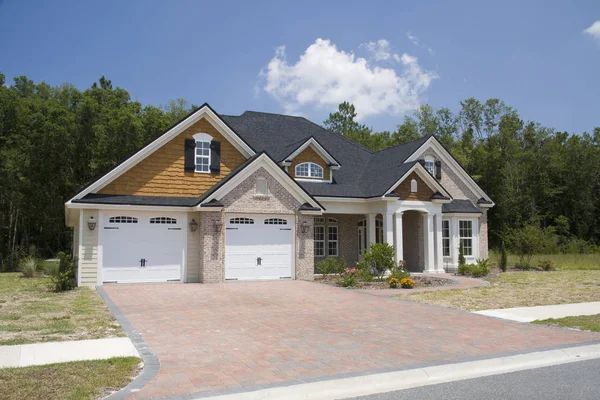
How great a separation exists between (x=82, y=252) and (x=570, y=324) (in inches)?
617

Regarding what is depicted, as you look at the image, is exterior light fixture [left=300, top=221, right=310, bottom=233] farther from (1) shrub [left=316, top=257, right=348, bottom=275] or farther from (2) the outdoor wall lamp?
(2) the outdoor wall lamp

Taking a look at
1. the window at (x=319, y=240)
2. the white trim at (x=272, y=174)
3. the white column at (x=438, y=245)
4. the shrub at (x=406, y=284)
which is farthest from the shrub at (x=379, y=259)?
the window at (x=319, y=240)

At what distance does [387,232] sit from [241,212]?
7313mm

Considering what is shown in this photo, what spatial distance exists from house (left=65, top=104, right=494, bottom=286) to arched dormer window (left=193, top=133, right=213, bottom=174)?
0.14 ft

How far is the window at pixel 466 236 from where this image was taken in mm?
26891

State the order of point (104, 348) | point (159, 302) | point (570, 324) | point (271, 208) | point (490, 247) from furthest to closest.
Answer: point (490, 247), point (271, 208), point (159, 302), point (570, 324), point (104, 348)

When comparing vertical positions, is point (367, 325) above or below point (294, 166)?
below

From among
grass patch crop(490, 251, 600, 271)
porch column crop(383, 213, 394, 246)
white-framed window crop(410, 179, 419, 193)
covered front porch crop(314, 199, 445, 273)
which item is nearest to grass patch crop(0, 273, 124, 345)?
covered front porch crop(314, 199, 445, 273)

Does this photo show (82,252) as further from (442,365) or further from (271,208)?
(442,365)

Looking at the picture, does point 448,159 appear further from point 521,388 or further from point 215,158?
point 521,388

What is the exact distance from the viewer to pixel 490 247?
4694 cm

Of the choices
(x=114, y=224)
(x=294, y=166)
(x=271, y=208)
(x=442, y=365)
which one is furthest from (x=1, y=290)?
(x=442, y=365)

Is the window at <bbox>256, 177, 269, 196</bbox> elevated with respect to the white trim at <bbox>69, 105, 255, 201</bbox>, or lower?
lower

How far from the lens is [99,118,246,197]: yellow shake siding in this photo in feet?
65.2
